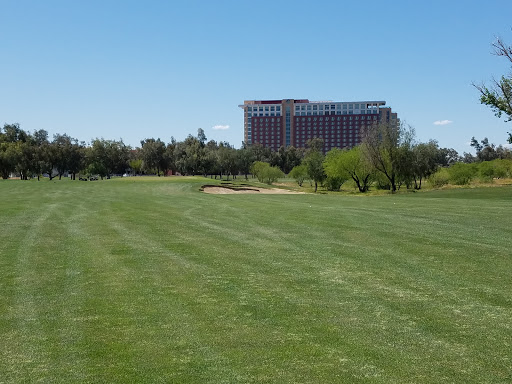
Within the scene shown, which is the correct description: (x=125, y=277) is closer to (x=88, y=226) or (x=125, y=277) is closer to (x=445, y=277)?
(x=445, y=277)

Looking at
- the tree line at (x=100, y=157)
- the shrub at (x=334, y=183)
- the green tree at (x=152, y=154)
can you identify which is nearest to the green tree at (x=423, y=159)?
the shrub at (x=334, y=183)

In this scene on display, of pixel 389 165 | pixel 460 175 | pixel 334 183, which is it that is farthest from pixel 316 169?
pixel 460 175

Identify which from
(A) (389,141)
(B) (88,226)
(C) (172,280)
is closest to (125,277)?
(C) (172,280)

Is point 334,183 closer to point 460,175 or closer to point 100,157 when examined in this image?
point 460,175

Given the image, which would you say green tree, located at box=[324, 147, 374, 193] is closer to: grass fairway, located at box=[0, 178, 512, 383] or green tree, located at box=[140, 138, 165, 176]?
grass fairway, located at box=[0, 178, 512, 383]

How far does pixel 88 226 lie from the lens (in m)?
17.9

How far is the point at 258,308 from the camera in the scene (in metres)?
7.63

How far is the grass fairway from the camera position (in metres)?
5.50

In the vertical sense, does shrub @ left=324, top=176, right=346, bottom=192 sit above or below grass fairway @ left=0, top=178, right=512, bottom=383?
above

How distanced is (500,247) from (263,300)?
779 cm

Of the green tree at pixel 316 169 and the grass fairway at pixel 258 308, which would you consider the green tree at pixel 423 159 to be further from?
the grass fairway at pixel 258 308

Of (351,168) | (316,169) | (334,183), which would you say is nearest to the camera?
(351,168)

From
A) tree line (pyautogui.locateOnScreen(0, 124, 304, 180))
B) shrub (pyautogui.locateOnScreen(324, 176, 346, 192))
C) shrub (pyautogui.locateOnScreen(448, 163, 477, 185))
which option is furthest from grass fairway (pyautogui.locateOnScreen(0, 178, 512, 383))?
tree line (pyautogui.locateOnScreen(0, 124, 304, 180))

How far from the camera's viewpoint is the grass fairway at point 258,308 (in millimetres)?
5496
